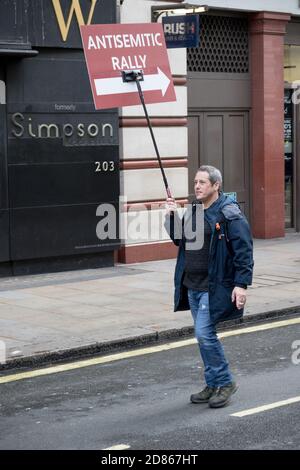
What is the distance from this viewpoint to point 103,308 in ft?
37.6

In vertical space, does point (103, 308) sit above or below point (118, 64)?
below

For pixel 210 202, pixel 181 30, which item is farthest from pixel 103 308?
pixel 181 30

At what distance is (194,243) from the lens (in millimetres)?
7434

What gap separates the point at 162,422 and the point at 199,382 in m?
1.31

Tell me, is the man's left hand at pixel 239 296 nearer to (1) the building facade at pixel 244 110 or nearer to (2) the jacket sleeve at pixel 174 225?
(2) the jacket sleeve at pixel 174 225

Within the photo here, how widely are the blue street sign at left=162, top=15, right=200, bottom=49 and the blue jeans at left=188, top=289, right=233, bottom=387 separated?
26.0 ft

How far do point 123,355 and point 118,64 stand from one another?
9.02 feet

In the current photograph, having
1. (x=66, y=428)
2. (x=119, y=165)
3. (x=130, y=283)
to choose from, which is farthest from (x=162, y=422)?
(x=119, y=165)

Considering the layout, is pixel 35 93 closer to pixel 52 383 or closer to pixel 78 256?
pixel 78 256

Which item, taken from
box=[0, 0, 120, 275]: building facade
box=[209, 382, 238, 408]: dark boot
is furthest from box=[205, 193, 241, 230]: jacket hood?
box=[0, 0, 120, 275]: building facade

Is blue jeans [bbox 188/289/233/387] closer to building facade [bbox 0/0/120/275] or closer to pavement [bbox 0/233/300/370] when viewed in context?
pavement [bbox 0/233/300/370]

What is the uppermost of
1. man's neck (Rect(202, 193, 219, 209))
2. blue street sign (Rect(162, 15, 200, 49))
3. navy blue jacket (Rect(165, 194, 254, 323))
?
blue street sign (Rect(162, 15, 200, 49))

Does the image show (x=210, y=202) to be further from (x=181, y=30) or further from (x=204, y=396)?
(x=181, y=30)

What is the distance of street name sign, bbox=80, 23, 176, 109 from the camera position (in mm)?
8766
